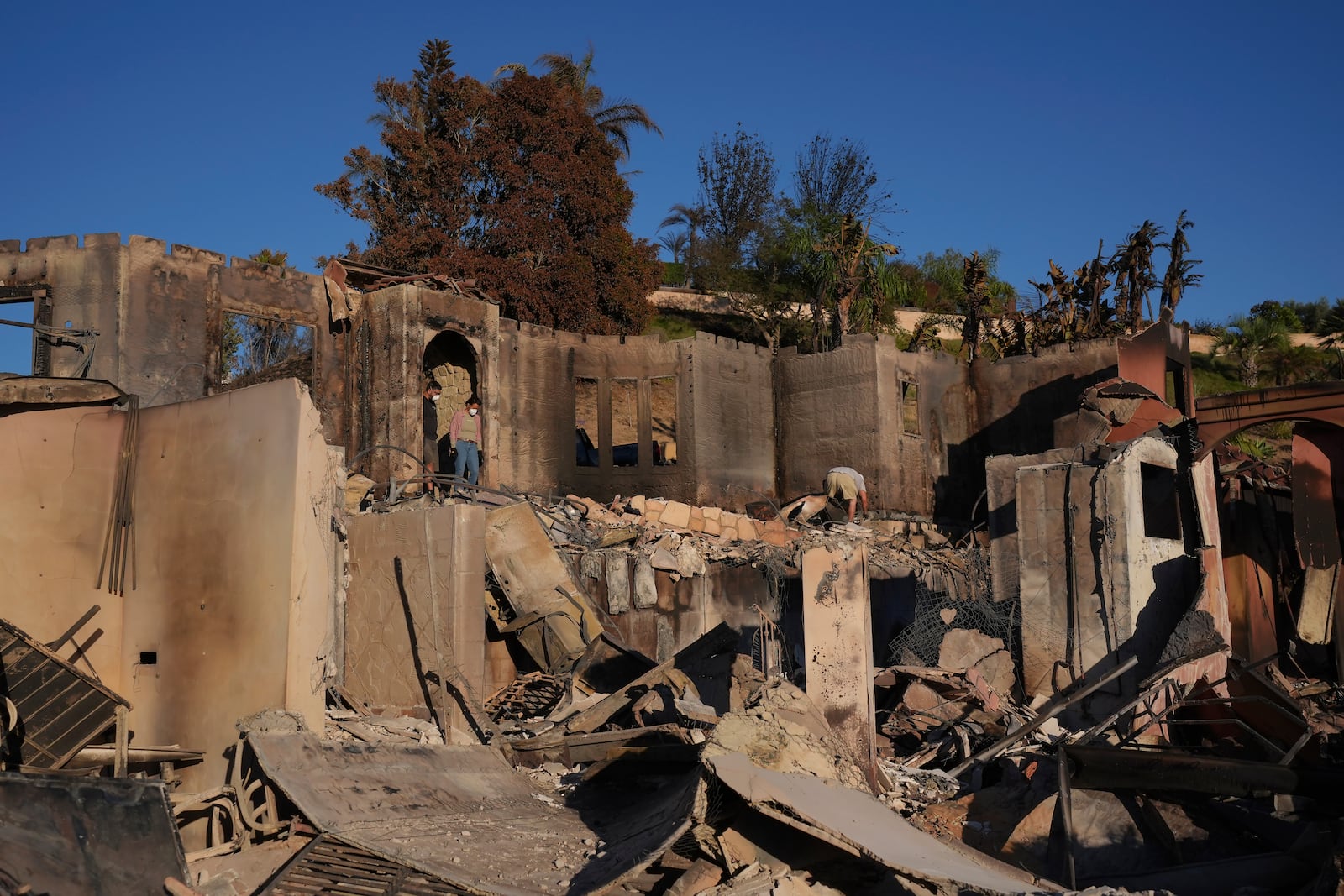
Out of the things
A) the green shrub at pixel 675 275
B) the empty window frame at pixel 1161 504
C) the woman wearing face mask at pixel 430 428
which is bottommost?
the empty window frame at pixel 1161 504

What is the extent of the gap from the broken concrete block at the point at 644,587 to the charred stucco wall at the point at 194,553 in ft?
18.7

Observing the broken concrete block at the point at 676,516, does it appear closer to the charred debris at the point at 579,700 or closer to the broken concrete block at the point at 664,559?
the broken concrete block at the point at 664,559

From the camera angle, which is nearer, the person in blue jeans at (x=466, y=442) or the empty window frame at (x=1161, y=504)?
the empty window frame at (x=1161, y=504)

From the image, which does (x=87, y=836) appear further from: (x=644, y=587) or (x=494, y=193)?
(x=494, y=193)

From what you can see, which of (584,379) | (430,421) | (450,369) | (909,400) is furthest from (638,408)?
(909,400)

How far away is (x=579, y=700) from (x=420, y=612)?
5.58 feet

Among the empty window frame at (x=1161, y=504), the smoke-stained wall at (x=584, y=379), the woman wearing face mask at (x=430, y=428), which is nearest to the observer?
the empty window frame at (x=1161, y=504)

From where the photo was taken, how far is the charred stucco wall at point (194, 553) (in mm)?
8578

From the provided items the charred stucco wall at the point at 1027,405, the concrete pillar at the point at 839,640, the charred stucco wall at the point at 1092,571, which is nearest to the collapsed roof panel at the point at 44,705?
the concrete pillar at the point at 839,640

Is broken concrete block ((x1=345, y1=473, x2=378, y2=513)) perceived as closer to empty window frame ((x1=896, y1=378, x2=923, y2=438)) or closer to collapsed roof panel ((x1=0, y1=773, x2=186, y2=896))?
collapsed roof panel ((x1=0, y1=773, x2=186, y2=896))

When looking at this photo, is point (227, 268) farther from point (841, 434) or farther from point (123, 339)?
point (841, 434)

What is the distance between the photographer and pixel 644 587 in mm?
14914

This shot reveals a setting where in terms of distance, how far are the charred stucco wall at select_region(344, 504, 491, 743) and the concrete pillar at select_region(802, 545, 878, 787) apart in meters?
2.92

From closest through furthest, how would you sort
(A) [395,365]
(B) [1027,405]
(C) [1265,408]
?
(C) [1265,408]
(A) [395,365]
(B) [1027,405]
